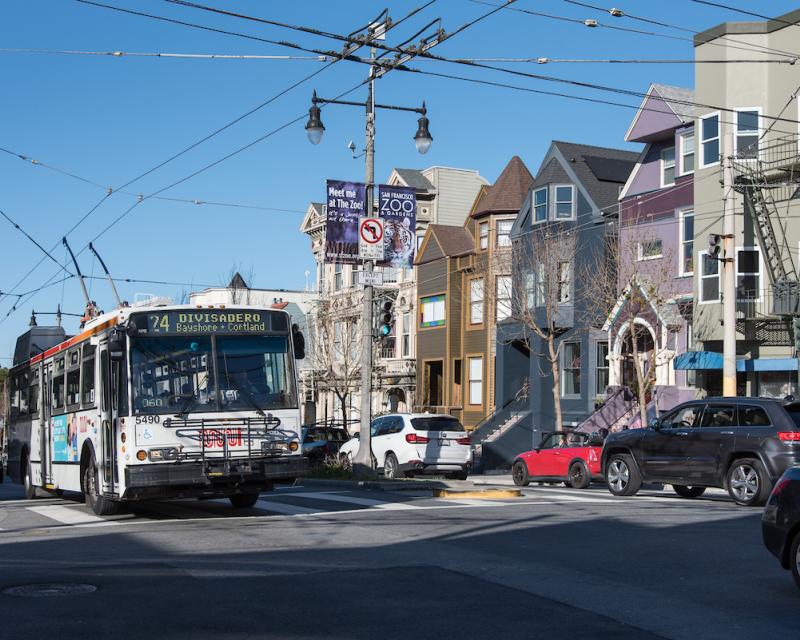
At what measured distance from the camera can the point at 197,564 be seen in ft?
35.3

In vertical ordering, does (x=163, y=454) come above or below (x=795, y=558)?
above

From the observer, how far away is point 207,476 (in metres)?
14.6

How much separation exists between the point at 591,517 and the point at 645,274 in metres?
20.4

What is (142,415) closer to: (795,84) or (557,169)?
(795,84)

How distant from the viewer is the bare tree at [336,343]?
51.5 metres

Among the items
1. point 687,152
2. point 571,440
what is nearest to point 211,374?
point 571,440

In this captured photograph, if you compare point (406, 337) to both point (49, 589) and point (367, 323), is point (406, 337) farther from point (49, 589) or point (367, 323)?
point (49, 589)

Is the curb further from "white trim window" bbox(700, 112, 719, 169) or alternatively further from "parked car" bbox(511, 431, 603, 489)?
"white trim window" bbox(700, 112, 719, 169)

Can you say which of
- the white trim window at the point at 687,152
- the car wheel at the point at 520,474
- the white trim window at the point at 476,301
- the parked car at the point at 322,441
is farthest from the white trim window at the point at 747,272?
the white trim window at the point at 476,301

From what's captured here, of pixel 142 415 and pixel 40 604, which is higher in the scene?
pixel 142 415

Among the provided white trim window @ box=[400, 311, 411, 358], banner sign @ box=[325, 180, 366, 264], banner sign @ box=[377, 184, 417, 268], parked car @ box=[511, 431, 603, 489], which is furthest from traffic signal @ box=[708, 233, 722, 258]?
Answer: white trim window @ box=[400, 311, 411, 358]

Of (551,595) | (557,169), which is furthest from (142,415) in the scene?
(557,169)

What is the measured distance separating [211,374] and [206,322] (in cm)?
73

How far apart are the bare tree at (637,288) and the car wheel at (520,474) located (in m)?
7.31
